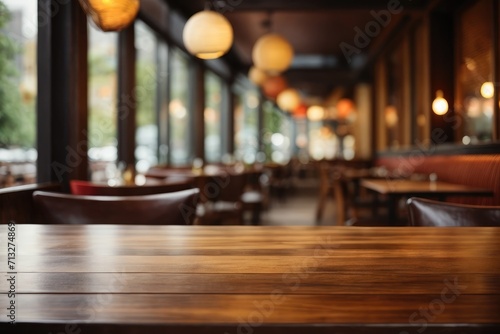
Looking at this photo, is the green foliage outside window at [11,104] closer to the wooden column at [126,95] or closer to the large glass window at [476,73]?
the wooden column at [126,95]

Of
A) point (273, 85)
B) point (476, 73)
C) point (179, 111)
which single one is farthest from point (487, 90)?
point (179, 111)

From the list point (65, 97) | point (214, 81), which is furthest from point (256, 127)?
point (65, 97)

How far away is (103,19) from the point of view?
240cm

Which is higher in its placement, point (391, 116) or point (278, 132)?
point (278, 132)

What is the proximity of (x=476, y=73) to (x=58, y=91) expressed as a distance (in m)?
4.62

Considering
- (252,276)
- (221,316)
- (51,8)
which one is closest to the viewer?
(221,316)

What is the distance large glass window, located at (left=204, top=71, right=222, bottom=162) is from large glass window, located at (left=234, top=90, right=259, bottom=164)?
→ 83.5 inches

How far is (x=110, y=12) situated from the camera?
93.7 inches

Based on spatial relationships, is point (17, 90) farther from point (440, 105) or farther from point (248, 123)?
point (248, 123)

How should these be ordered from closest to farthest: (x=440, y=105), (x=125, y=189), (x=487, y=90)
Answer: (x=125, y=189) → (x=487, y=90) → (x=440, y=105)

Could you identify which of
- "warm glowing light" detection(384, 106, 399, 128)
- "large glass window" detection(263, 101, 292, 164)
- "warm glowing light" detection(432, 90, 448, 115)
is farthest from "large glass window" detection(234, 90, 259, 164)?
"warm glowing light" detection(432, 90, 448, 115)

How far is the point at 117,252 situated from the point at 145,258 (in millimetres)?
102

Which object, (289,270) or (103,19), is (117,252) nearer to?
(289,270)

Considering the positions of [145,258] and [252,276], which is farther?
[145,258]
